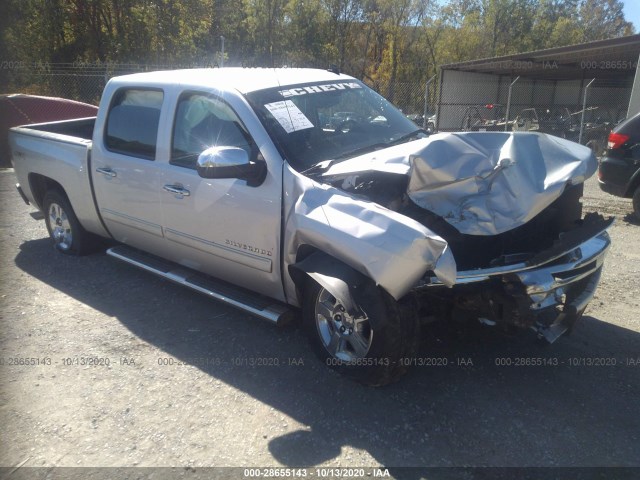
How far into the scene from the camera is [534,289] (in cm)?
301

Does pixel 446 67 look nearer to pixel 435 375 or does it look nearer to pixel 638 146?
pixel 638 146

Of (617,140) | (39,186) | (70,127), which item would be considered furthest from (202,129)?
(617,140)

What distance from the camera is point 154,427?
312cm

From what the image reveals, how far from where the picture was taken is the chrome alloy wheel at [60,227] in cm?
594

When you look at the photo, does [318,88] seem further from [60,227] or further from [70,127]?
[70,127]

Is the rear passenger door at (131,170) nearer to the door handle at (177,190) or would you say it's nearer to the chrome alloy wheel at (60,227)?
the door handle at (177,190)

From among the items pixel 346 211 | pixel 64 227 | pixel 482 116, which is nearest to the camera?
pixel 346 211

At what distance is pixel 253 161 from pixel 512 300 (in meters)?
1.93

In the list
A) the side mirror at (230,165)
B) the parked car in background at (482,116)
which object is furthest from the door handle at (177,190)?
the parked car in background at (482,116)

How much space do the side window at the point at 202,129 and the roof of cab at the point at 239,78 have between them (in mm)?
139

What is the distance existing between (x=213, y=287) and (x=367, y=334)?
1.44m

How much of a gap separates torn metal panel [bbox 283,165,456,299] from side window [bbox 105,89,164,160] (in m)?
1.64

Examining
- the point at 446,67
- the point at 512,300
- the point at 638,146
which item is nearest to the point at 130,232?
the point at 512,300

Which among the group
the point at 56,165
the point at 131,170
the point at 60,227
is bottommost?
the point at 60,227
